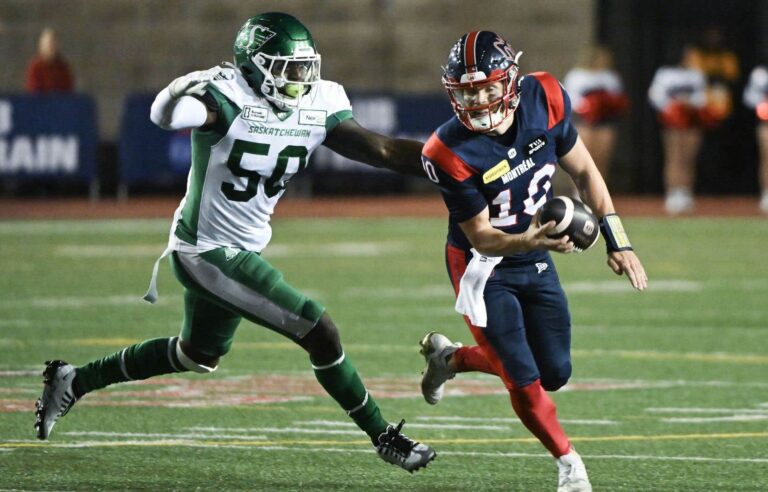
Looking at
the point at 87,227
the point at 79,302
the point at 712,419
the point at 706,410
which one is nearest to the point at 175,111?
the point at 712,419

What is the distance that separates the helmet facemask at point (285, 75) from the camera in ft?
24.1

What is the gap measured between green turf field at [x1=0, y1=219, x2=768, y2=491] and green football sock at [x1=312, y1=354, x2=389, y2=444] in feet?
0.72

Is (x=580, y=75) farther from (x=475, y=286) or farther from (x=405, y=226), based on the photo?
(x=475, y=286)

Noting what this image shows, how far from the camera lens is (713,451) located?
25.2 ft

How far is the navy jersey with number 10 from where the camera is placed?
6.85 metres

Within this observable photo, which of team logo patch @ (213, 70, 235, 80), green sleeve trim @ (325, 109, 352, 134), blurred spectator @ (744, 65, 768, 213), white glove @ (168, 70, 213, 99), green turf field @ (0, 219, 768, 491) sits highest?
white glove @ (168, 70, 213, 99)

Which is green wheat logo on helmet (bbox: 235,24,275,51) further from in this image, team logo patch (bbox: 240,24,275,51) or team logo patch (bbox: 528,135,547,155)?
team logo patch (bbox: 528,135,547,155)

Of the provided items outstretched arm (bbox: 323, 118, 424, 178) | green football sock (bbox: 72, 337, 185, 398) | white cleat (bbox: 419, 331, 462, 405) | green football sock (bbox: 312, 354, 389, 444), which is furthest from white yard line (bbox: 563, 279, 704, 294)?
green football sock (bbox: 312, 354, 389, 444)

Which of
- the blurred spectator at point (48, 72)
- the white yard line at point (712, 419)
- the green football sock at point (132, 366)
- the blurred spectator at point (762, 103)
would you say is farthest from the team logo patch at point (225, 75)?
the blurred spectator at point (48, 72)

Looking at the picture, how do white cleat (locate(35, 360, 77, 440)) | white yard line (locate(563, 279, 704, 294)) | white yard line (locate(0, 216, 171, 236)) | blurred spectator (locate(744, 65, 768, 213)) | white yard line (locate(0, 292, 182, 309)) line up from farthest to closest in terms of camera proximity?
blurred spectator (locate(744, 65, 768, 213)), white yard line (locate(0, 216, 171, 236)), white yard line (locate(563, 279, 704, 294)), white yard line (locate(0, 292, 182, 309)), white cleat (locate(35, 360, 77, 440))

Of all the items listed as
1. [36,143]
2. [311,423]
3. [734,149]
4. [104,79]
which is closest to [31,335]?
[311,423]

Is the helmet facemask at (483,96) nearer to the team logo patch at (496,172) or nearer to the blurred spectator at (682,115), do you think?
the team logo patch at (496,172)

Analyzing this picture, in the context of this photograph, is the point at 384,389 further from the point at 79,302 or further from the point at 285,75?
the point at 79,302

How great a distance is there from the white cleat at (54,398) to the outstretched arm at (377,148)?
1.54 meters
